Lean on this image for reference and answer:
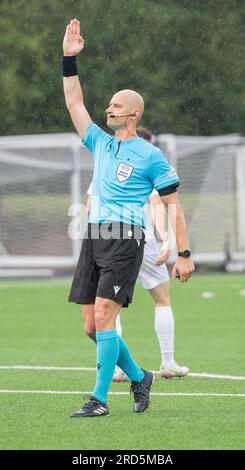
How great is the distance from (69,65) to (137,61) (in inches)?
1296

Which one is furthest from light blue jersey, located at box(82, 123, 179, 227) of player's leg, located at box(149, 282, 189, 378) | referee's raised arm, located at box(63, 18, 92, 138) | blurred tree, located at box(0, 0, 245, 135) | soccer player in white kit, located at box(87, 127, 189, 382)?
blurred tree, located at box(0, 0, 245, 135)

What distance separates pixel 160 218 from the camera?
11.8 meters

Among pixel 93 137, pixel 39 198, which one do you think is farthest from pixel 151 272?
pixel 39 198

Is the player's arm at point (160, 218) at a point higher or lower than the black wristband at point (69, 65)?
lower

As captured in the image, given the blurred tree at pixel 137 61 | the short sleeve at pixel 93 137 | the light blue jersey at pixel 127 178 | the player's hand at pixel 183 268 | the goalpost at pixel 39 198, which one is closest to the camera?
the player's hand at pixel 183 268

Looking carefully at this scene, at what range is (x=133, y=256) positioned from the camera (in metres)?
9.34

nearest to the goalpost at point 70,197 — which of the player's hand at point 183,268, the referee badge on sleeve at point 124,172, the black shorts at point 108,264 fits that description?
the black shorts at point 108,264

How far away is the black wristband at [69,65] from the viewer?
9.65 meters

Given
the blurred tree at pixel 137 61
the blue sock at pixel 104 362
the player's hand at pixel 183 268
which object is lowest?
the blue sock at pixel 104 362

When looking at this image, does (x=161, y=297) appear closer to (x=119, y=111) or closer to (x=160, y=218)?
(x=160, y=218)

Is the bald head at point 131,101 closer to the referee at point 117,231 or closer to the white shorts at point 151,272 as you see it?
the referee at point 117,231

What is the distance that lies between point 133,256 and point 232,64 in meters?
35.0

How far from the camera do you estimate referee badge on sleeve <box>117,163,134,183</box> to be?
366 inches
